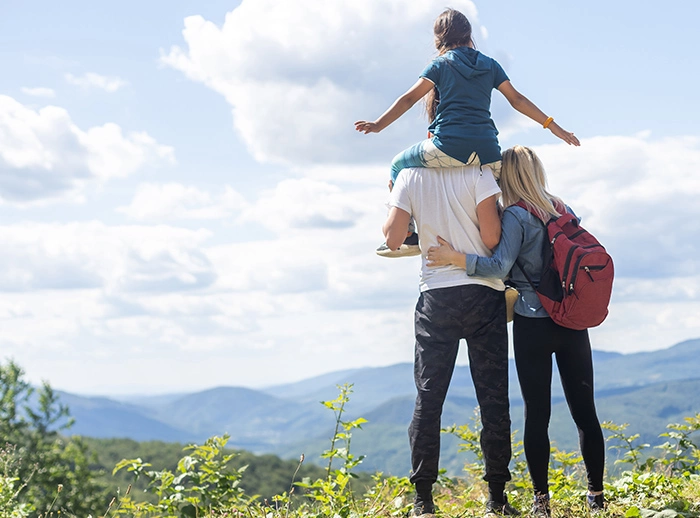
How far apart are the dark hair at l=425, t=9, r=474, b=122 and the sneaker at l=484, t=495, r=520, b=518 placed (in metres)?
2.45

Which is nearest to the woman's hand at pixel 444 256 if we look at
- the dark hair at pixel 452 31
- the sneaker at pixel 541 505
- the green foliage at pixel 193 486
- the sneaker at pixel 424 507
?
the dark hair at pixel 452 31

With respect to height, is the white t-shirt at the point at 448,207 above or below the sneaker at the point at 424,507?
above

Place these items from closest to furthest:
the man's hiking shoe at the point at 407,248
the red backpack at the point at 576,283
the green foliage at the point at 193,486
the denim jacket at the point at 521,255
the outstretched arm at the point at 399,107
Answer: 1. the red backpack at the point at 576,283
2. the denim jacket at the point at 521,255
3. the outstretched arm at the point at 399,107
4. the man's hiking shoe at the point at 407,248
5. the green foliage at the point at 193,486

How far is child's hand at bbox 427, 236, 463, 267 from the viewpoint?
405cm

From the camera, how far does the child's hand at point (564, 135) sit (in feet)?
14.5

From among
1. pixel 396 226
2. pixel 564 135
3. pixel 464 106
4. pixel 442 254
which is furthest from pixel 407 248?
pixel 564 135

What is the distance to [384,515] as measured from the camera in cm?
480

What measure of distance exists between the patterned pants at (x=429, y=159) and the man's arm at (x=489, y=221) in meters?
0.21

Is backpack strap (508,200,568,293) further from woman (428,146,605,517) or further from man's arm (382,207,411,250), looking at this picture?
man's arm (382,207,411,250)

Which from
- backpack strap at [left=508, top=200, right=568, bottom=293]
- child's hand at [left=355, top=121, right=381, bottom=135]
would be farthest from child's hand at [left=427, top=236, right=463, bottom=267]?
child's hand at [left=355, top=121, right=381, bottom=135]

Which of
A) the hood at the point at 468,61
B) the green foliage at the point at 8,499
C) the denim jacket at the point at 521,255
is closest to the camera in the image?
the denim jacket at the point at 521,255

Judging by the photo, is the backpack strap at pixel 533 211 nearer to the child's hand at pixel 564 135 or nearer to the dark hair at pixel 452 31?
the child's hand at pixel 564 135

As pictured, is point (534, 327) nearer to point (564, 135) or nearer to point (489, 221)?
point (489, 221)

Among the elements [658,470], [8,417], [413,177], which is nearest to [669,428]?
[658,470]
